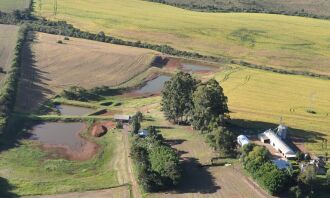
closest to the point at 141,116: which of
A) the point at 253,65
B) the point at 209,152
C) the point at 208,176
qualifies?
the point at 209,152

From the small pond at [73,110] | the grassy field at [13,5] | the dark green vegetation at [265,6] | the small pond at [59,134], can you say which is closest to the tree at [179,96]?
the small pond at [59,134]

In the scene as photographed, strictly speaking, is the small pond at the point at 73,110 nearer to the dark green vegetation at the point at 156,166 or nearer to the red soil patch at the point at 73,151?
the red soil patch at the point at 73,151

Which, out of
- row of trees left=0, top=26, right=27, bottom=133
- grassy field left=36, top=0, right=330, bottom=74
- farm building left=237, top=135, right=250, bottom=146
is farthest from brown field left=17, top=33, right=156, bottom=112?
farm building left=237, top=135, right=250, bottom=146

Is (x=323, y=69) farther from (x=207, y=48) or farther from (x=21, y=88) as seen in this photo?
(x=21, y=88)

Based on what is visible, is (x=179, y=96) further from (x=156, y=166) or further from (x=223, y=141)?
(x=156, y=166)

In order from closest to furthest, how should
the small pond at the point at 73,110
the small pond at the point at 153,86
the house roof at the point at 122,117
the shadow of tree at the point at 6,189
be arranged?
1. the shadow of tree at the point at 6,189
2. the house roof at the point at 122,117
3. the small pond at the point at 73,110
4. the small pond at the point at 153,86

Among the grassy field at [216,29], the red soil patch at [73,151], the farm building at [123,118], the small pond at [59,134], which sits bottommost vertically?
the red soil patch at [73,151]

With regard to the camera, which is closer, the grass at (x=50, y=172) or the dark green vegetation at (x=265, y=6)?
the grass at (x=50, y=172)
